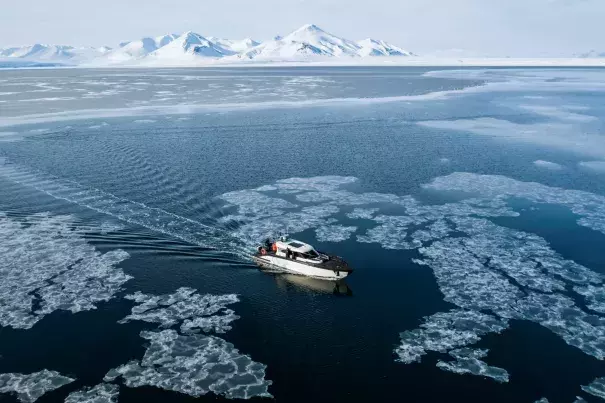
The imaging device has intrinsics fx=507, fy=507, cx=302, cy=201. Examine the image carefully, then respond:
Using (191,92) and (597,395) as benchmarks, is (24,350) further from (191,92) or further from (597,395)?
(191,92)

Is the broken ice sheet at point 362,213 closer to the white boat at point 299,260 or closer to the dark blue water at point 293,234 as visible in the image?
the dark blue water at point 293,234

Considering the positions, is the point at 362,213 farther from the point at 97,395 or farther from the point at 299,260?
the point at 97,395

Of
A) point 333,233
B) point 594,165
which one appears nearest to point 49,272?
point 333,233

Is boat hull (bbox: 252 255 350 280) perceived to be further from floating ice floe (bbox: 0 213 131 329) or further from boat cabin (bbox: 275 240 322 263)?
floating ice floe (bbox: 0 213 131 329)

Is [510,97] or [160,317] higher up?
[510,97]

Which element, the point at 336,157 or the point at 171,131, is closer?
the point at 336,157

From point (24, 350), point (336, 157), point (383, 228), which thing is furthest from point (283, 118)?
point (24, 350)

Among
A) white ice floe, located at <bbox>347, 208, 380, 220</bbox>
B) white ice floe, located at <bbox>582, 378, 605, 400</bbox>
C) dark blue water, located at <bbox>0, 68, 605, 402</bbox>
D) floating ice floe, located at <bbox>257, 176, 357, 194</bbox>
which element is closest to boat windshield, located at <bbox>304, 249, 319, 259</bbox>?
dark blue water, located at <bbox>0, 68, 605, 402</bbox>
